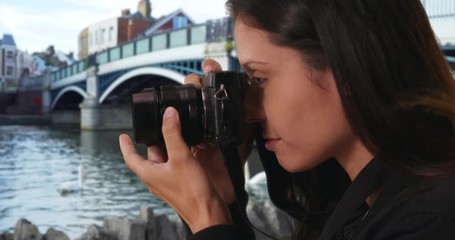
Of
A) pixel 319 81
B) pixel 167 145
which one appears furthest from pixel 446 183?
pixel 167 145

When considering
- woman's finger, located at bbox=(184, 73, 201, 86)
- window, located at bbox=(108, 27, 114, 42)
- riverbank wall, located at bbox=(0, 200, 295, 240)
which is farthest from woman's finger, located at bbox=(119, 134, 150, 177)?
window, located at bbox=(108, 27, 114, 42)

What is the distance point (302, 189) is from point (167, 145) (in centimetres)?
36

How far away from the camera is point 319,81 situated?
0.89 meters

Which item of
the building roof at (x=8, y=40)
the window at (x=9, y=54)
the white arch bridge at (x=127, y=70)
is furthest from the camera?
the building roof at (x=8, y=40)

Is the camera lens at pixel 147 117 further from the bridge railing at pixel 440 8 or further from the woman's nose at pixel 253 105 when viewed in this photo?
the bridge railing at pixel 440 8

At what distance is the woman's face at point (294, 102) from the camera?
0.89 metres

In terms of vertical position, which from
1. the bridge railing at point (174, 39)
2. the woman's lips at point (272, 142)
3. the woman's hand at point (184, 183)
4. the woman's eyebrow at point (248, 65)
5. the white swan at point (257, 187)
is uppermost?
the bridge railing at point (174, 39)

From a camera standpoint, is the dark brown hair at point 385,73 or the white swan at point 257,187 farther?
the white swan at point 257,187

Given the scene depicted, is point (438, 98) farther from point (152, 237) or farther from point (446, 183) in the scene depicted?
point (152, 237)

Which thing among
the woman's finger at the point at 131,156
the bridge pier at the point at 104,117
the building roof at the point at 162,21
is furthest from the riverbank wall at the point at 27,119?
the woman's finger at the point at 131,156

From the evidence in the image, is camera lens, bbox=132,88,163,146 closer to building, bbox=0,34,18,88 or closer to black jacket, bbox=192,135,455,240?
black jacket, bbox=192,135,455,240

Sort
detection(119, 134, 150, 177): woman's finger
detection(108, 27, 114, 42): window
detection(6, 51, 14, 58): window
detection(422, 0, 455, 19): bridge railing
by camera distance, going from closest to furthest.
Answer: detection(119, 134, 150, 177): woman's finger
detection(422, 0, 455, 19): bridge railing
detection(108, 27, 114, 42): window
detection(6, 51, 14, 58): window

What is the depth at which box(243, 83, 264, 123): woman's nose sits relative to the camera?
3.25 feet

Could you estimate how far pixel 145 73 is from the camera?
21.5 metres
